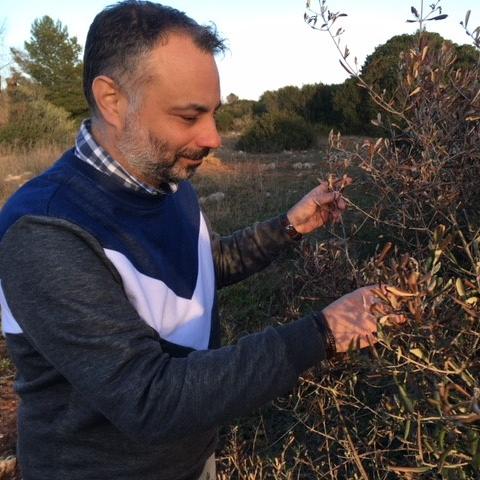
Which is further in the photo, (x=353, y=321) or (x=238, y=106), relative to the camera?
(x=238, y=106)

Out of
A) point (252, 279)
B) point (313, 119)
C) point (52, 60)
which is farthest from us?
point (52, 60)

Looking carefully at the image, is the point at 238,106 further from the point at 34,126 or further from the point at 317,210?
the point at 317,210

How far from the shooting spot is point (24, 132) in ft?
61.8

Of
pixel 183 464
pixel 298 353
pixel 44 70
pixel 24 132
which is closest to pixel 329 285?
pixel 298 353

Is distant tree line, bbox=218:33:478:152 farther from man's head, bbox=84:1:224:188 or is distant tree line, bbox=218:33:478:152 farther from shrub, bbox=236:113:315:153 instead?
man's head, bbox=84:1:224:188

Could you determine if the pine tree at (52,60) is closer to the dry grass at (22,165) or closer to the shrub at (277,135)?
the dry grass at (22,165)

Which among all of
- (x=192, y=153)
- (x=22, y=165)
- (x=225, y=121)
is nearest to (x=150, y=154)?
(x=192, y=153)

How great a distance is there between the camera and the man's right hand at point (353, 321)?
1.32 m

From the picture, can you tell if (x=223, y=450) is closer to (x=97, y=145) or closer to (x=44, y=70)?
(x=97, y=145)

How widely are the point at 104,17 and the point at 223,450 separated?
1981 mm

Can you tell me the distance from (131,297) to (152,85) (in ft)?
1.72

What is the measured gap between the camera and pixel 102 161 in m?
1.52

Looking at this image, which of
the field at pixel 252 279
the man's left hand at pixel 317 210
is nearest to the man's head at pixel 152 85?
the man's left hand at pixel 317 210

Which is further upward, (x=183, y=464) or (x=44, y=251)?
(x=44, y=251)
